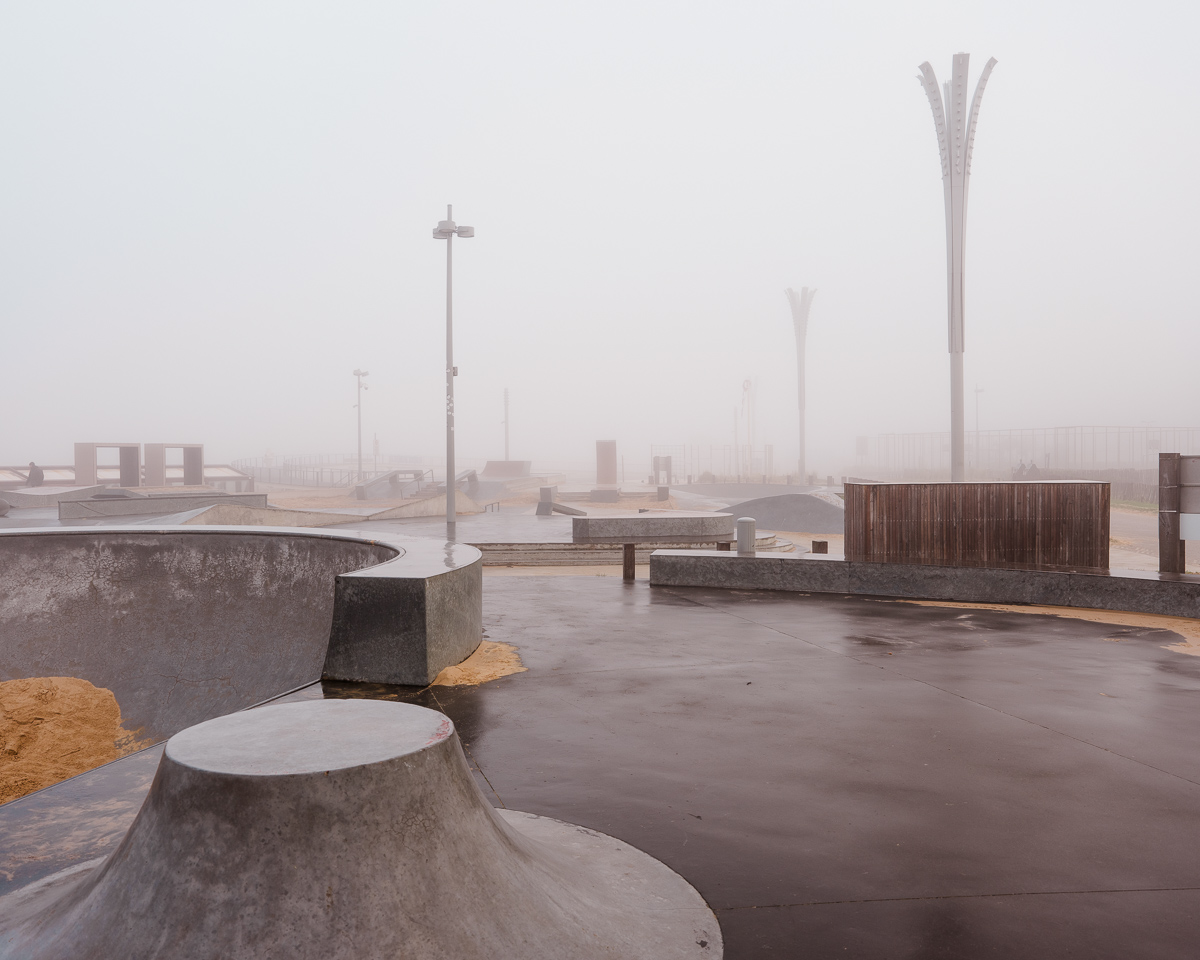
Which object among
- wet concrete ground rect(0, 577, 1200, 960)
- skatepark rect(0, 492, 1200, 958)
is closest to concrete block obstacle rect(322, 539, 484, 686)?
skatepark rect(0, 492, 1200, 958)

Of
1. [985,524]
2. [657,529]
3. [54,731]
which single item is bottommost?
[54,731]

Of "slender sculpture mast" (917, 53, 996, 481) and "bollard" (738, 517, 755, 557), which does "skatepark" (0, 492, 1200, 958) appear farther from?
"slender sculpture mast" (917, 53, 996, 481)

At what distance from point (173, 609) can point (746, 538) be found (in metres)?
7.91

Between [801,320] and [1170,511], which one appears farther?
[801,320]

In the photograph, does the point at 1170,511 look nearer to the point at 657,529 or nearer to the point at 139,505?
the point at 657,529

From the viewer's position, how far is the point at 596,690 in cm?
619

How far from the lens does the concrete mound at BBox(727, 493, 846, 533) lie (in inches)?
1029

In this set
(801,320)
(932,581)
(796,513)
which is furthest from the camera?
(801,320)

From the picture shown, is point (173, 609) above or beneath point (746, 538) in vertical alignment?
beneath

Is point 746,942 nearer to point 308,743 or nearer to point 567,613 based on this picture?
point 308,743

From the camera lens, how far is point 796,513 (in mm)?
26891

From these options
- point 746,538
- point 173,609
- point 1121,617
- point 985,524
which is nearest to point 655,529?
point 746,538

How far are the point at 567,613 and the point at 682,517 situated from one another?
17.6ft

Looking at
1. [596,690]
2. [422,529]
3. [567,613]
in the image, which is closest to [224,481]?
[422,529]
